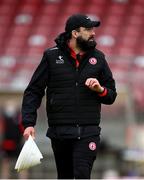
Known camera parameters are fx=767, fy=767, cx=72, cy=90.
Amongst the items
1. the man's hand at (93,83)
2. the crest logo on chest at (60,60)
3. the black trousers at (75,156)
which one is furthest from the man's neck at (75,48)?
the black trousers at (75,156)

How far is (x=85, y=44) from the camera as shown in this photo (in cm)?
554

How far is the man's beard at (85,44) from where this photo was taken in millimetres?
5531

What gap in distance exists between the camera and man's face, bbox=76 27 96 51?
18.2 feet

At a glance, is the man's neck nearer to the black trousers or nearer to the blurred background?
the black trousers

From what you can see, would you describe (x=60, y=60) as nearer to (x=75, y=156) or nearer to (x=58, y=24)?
(x=75, y=156)

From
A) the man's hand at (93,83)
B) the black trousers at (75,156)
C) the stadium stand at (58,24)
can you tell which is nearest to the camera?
the man's hand at (93,83)

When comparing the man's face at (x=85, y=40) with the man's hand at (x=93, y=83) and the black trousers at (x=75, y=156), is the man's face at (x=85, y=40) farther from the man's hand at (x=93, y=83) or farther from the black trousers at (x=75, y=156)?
→ the black trousers at (x=75, y=156)

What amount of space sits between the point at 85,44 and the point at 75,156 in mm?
810

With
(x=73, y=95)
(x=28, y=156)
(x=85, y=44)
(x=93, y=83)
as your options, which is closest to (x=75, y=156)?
(x=28, y=156)

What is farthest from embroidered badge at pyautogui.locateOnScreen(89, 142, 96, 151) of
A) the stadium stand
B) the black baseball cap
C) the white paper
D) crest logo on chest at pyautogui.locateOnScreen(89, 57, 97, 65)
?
the stadium stand

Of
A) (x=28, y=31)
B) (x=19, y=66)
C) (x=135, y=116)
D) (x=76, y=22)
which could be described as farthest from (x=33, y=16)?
(x=76, y=22)

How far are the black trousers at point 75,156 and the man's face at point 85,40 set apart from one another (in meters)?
0.66

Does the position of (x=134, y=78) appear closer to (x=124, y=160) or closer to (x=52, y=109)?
(x=124, y=160)

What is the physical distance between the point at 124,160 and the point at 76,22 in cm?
829
